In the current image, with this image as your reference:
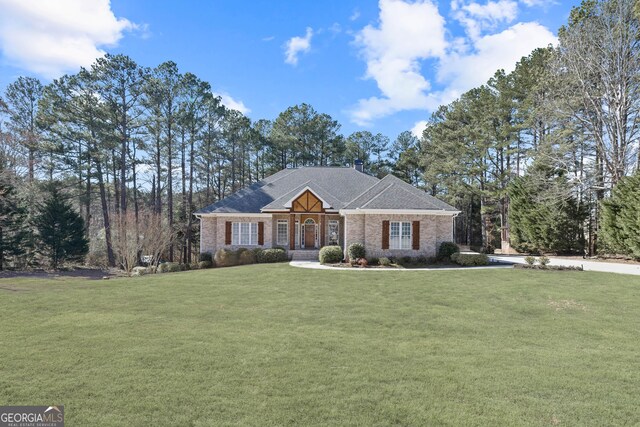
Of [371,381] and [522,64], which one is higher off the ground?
[522,64]

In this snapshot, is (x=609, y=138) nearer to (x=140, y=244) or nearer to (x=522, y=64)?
(x=522, y=64)

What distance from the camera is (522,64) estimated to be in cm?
3297

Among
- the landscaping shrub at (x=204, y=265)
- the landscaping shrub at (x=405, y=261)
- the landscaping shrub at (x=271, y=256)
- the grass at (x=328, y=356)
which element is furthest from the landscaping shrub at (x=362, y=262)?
the landscaping shrub at (x=204, y=265)

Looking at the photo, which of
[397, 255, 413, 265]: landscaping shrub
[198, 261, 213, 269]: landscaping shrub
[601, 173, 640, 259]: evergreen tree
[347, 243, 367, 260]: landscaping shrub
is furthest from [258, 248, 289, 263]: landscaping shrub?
[601, 173, 640, 259]: evergreen tree

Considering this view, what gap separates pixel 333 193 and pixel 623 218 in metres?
19.2

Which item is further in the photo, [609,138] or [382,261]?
[609,138]

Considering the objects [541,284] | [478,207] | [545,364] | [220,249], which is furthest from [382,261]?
[478,207]

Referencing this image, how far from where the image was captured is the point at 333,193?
29.5 metres

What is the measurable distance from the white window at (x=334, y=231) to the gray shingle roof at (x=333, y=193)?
137cm

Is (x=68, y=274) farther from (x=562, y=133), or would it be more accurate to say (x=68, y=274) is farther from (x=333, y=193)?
(x=562, y=133)

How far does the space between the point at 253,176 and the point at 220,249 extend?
24.7 meters

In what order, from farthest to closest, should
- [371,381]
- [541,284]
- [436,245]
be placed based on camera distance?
1. [436,245]
2. [541,284]
3. [371,381]

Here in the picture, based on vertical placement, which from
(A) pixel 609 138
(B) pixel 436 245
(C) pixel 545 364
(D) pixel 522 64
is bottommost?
(C) pixel 545 364

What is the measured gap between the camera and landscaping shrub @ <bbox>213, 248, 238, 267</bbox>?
24641 mm
